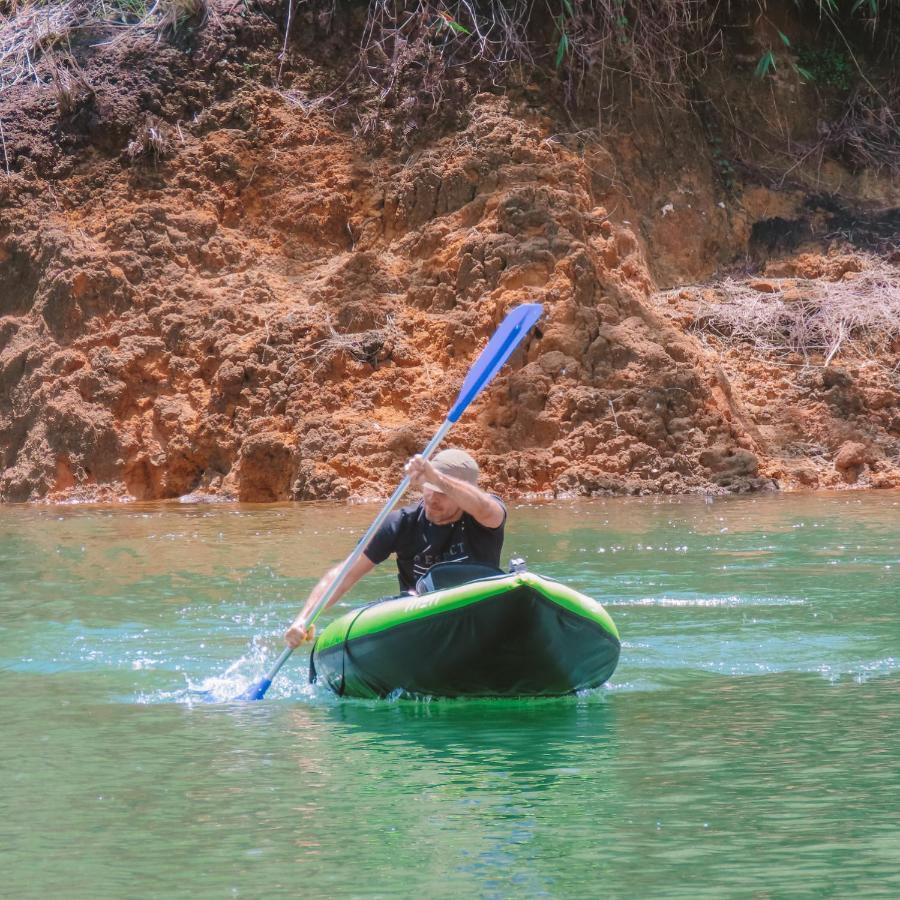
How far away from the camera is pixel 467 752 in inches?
196

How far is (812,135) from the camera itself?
1711cm

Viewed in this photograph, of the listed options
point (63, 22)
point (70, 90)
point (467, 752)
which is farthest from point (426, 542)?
point (63, 22)

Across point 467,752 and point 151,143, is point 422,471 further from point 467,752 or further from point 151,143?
point 151,143

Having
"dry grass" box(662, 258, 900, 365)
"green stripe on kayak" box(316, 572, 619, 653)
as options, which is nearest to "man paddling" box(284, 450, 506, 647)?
"green stripe on kayak" box(316, 572, 619, 653)

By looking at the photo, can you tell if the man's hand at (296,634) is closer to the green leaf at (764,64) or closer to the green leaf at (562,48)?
the green leaf at (562,48)

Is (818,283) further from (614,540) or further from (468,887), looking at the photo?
(468,887)

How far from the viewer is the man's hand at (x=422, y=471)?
5.88 meters

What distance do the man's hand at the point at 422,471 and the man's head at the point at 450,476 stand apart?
0.56ft

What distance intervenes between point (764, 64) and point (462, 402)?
10139 millimetres

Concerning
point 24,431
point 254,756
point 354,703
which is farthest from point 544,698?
point 24,431

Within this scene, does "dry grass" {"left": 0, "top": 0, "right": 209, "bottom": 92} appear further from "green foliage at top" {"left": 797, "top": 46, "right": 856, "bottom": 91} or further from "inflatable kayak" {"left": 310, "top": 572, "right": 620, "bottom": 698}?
"inflatable kayak" {"left": 310, "top": 572, "right": 620, "bottom": 698}

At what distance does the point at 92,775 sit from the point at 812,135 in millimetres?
14204

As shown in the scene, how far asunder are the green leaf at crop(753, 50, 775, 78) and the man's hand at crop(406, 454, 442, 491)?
11.1 metres

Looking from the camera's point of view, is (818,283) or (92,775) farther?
(818,283)
